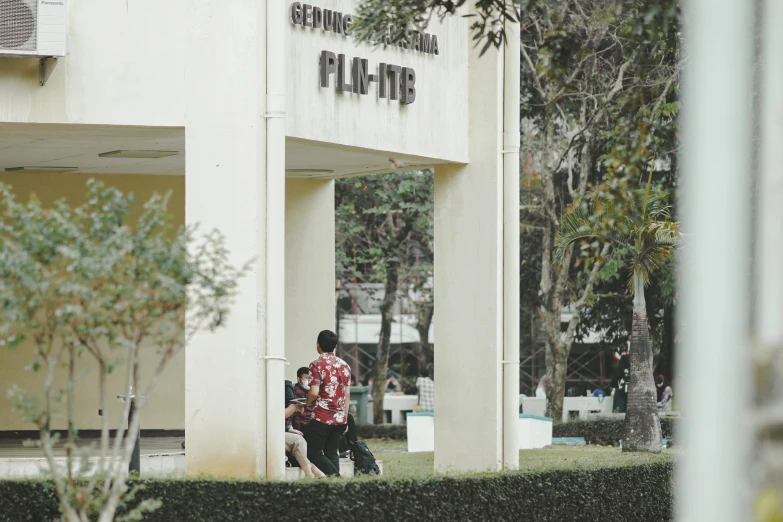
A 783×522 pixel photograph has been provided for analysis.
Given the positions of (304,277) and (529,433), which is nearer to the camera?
(304,277)

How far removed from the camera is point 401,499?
1102 centimetres

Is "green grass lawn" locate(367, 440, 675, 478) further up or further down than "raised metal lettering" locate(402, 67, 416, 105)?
further down

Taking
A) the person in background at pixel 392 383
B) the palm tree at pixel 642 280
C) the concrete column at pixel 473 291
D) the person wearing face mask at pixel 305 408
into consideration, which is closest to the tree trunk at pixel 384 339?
the person in background at pixel 392 383

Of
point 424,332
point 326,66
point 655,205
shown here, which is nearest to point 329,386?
point 326,66

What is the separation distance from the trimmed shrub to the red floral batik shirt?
14.5 metres

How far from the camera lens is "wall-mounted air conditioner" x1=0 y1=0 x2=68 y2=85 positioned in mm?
10938

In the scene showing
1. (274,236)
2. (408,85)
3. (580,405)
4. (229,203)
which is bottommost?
(580,405)

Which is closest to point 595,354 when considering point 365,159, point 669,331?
point 669,331

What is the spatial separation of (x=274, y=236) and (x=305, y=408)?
7.08 feet

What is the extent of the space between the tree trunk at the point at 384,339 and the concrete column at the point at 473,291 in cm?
1227

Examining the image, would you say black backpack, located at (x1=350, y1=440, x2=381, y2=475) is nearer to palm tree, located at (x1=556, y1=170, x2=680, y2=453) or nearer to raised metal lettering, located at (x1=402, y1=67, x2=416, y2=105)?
raised metal lettering, located at (x1=402, y1=67, x2=416, y2=105)

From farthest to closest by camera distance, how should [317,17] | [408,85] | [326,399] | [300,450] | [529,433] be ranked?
1. [529,433]
2. [408,85]
3. [300,450]
4. [317,17]
5. [326,399]

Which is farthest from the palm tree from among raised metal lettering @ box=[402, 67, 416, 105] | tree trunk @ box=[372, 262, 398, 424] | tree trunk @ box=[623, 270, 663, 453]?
tree trunk @ box=[372, 262, 398, 424]

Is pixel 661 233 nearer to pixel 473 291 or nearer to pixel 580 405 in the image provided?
pixel 473 291
